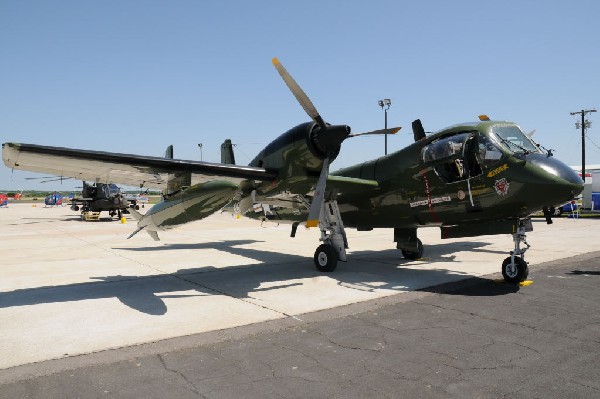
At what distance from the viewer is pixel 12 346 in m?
5.59

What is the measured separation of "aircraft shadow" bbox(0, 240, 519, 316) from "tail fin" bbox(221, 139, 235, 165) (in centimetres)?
429

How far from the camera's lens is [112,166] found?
372 inches

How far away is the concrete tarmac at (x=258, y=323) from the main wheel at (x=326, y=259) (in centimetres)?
35

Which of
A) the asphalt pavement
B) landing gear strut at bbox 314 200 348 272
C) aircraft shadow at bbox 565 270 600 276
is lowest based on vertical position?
the asphalt pavement

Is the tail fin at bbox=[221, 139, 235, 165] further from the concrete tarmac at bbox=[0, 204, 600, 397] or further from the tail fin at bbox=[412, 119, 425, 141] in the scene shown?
the tail fin at bbox=[412, 119, 425, 141]

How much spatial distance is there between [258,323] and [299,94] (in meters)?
5.90

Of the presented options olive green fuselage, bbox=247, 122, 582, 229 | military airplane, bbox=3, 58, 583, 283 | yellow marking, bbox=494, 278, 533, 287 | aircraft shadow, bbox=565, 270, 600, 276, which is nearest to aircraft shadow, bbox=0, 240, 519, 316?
yellow marking, bbox=494, 278, 533, 287

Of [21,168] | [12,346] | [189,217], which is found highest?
[21,168]

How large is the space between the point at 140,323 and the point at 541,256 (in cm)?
1314

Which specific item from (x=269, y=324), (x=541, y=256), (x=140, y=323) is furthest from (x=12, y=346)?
(x=541, y=256)

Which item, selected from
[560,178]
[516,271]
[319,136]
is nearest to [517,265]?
[516,271]

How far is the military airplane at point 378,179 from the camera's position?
28.4 ft

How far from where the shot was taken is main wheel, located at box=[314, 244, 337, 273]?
453 inches

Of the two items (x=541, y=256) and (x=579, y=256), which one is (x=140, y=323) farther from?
(x=579, y=256)
